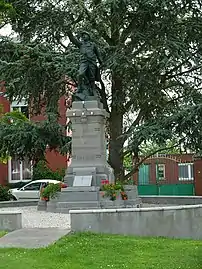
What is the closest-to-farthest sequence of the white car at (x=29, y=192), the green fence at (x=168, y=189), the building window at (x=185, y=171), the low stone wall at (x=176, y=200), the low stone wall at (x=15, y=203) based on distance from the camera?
the low stone wall at (x=176, y=200) → the low stone wall at (x=15, y=203) → the white car at (x=29, y=192) → the green fence at (x=168, y=189) → the building window at (x=185, y=171)

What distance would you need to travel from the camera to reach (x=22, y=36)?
23.6 m

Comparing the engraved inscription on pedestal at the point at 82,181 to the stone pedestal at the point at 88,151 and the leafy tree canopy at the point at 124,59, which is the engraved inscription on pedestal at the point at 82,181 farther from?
the leafy tree canopy at the point at 124,59

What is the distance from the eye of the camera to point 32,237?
1117 centimetres

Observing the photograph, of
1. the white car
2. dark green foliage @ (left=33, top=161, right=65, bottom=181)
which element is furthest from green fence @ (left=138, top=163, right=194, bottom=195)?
the white car

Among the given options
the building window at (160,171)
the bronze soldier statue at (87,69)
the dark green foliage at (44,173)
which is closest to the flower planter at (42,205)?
the bronze soldier statue at (87,69)

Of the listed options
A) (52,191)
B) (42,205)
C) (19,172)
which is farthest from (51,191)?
(19,172)

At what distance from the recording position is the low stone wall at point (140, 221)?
11828 mm

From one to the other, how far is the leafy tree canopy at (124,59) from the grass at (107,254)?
29.8 feet

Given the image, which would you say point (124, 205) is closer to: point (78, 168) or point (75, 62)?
Answer: point (78, 168)

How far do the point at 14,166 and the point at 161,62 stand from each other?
20144 mm

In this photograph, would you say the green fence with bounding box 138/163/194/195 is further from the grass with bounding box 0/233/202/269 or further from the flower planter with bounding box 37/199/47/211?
the grass with bounding box 0/233/202/269

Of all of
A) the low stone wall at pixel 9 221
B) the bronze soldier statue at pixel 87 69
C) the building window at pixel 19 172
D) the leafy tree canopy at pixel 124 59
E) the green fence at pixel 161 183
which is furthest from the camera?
the building window at pixel 19 172

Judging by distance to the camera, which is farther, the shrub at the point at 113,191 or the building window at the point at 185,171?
the building window at the point at 185,171

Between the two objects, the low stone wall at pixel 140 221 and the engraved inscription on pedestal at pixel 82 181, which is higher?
the engraved inscription on pedestal at pixel 82 181
